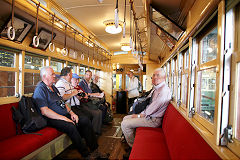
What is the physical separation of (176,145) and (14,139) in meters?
2.06

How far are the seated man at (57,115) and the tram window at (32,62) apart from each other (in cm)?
65

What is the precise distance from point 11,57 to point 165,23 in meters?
2.79

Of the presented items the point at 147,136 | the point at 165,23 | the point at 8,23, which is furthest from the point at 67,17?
the point at 147,136

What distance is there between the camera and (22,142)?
5.80 ft

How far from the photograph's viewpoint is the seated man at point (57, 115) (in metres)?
2.27

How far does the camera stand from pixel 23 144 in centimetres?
172

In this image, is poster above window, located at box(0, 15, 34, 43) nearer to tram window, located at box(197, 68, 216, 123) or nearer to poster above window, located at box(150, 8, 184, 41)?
poster above window, located at box(150, 8, 184, 41)

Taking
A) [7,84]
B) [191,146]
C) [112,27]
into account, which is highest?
[112,27]

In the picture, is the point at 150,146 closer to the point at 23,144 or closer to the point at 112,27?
the point at 23,144

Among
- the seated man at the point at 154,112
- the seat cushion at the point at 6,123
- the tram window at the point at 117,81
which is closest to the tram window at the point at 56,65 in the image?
the seat cushion at the point at 6,123

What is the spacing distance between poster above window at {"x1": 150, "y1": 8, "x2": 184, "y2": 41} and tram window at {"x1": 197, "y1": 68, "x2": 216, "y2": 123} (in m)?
0.82

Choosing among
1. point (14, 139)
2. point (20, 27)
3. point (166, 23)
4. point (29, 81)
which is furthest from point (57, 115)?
point (166, 23)

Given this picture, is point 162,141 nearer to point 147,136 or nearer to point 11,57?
point 147,136

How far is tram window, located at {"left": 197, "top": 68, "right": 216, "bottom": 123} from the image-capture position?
1419mm
